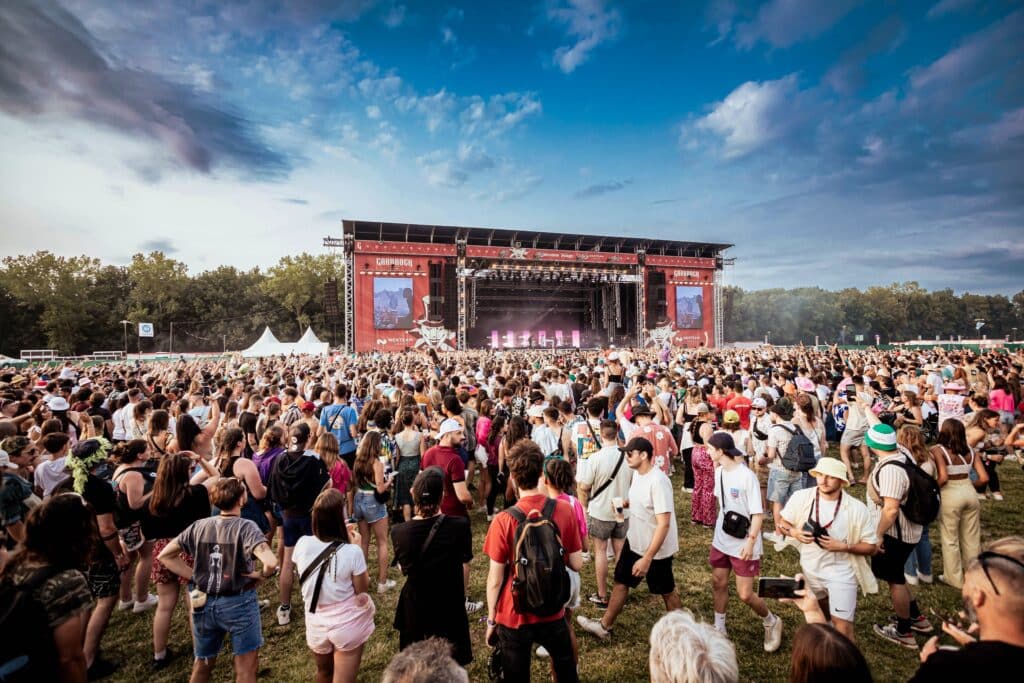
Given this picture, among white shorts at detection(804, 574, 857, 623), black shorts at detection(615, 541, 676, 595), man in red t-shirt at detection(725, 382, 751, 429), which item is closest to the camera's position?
white shorts at detection(804, 574, 857, 623)

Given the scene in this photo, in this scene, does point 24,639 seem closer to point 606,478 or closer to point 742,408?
point 606,478

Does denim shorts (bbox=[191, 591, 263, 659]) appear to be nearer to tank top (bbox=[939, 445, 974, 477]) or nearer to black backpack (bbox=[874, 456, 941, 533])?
black backpack (bbox=[874, 456, 941, 533])

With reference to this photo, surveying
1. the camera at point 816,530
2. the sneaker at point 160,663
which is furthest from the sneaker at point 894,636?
the sneaker at point 160,663

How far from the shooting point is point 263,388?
9188 mm

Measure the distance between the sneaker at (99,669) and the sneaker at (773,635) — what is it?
16.8ft

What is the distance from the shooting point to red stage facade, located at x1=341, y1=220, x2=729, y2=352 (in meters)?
30.8

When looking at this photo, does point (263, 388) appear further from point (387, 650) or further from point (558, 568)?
point (558, 568)

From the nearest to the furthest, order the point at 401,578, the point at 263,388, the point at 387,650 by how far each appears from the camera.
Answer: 1. the point at 387,650
2. the point at 401,578
3. the point at 263,388

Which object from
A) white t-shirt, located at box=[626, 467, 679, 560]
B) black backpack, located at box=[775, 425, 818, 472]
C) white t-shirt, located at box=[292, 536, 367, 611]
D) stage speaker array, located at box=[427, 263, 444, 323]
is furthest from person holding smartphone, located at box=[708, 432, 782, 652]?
stage speaker array, located at box=[427, 263, 444, 323]

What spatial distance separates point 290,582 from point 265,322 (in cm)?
5516

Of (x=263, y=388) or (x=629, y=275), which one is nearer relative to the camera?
(x=263, y=388)

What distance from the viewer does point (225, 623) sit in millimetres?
2693

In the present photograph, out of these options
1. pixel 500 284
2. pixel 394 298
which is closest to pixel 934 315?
pixel 500 284

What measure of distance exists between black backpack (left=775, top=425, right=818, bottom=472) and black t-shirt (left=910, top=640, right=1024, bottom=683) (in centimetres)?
381
